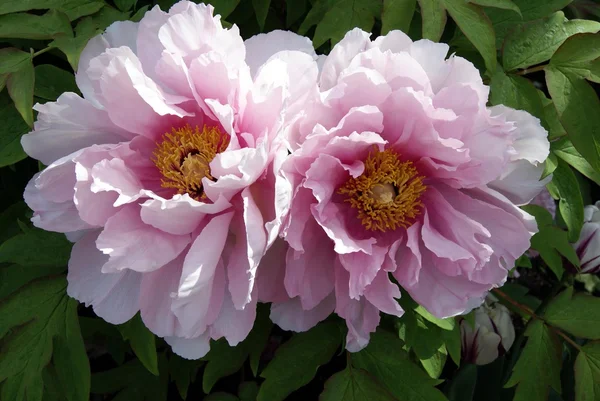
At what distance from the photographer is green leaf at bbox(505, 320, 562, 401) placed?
3.22 ft

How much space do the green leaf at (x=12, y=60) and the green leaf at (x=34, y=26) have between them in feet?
0.07

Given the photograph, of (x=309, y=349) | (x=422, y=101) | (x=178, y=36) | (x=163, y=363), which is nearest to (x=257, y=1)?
(x=178, y=36)

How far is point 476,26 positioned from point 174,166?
45 centimetres

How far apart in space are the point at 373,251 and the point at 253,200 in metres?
0.16

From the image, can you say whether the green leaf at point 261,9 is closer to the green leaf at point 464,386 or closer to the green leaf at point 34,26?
the green leaf at point 34,26

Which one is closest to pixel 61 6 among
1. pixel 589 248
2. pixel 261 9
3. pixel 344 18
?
pixel 261 9

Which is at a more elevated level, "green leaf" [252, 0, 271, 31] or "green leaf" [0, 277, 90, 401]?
"green leaf" [252, 0, 271, 31]

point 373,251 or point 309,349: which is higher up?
point 373,251

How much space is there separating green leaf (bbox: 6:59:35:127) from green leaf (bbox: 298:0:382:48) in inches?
15.9

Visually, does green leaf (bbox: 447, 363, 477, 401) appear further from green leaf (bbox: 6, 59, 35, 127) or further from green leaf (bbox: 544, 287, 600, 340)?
green leaf (bbox: 6, 59, 35, 127)

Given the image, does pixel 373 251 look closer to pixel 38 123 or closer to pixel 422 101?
pixel 422 101

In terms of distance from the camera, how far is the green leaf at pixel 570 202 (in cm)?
102

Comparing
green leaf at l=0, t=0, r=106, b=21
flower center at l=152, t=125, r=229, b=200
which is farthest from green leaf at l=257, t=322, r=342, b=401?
green leaf at l=0, t=0, r=106, b=21

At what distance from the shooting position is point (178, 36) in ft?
2.32
